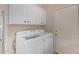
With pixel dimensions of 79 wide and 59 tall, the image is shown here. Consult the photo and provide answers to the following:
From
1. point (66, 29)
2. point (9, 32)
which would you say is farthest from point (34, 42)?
point (66, 29)

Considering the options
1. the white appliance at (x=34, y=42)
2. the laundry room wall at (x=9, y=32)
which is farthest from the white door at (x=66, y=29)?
the laundry room wall at (x=9, y=32)

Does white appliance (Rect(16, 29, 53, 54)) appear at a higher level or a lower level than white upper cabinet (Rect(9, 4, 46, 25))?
lower

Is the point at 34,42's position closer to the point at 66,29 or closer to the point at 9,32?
the point at 9,32

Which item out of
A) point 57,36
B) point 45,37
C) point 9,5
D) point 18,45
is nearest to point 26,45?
point 18,45

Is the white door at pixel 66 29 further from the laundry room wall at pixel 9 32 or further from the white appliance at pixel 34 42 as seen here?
the laundry room wall at pixel 9 32

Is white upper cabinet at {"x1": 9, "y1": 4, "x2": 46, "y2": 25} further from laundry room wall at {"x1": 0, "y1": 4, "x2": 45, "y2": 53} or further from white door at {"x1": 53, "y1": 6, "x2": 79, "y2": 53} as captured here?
white door at {"x1": 53, "y1": 6, "x2": 79, "y2": 53}

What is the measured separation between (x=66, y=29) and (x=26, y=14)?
521 mm

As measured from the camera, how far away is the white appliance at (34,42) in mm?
1330

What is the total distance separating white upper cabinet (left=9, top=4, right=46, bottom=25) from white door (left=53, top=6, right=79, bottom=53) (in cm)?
18

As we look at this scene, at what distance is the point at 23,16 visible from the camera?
134 cm

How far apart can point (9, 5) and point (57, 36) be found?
0.68 m

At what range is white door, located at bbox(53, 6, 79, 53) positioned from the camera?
1.36 m

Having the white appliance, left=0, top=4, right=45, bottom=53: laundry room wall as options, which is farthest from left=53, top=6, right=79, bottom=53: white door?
left=0, top=4, right=45, bottom=53: laundry room wall
